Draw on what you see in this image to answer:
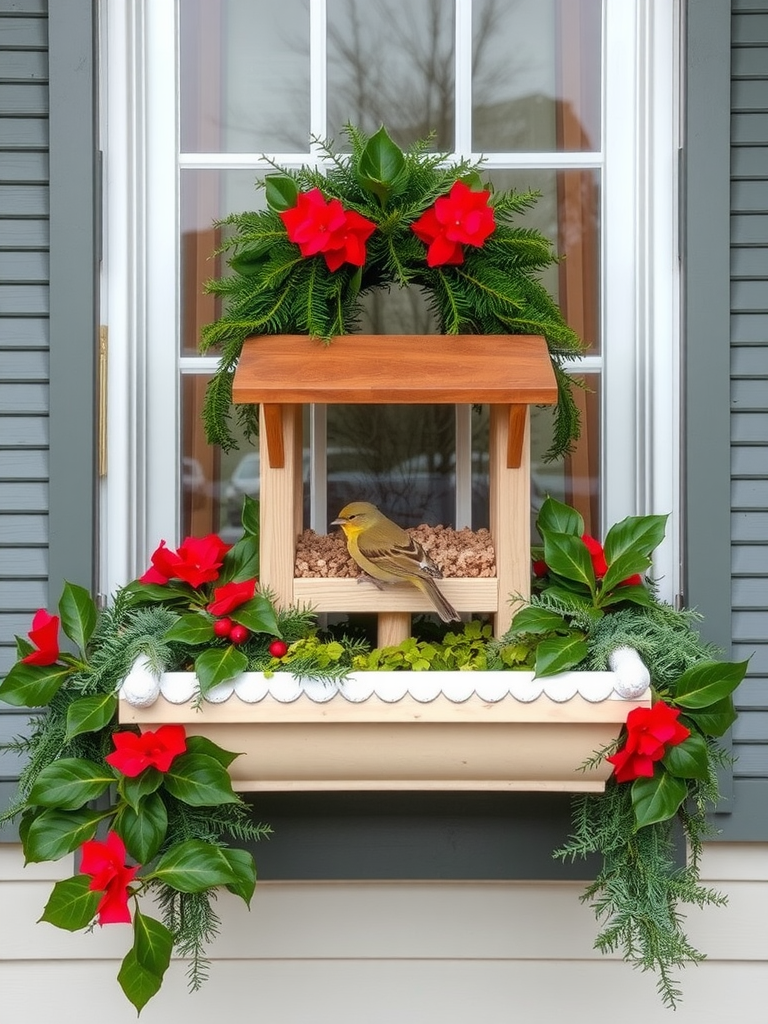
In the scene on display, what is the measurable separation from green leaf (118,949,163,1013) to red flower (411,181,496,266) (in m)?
1.03

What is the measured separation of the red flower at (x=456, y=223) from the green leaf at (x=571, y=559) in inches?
17.2

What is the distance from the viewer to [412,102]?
6.02 ft

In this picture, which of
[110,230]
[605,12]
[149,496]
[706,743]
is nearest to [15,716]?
[149,496]

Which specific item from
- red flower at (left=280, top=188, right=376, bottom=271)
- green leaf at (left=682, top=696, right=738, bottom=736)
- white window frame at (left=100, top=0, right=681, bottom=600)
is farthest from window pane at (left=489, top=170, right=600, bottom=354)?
green leaf at (left=682, top=696, right=738, bottom=736)

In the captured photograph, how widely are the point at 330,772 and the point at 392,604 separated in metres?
0.25

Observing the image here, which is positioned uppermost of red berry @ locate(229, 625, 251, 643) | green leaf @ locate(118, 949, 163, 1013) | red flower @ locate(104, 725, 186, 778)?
red berry @ locate(229, 625, 251, 643)

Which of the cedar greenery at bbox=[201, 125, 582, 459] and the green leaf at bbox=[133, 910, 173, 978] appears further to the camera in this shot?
the cedar greenery at bbox=[201, 125, 582, 459]

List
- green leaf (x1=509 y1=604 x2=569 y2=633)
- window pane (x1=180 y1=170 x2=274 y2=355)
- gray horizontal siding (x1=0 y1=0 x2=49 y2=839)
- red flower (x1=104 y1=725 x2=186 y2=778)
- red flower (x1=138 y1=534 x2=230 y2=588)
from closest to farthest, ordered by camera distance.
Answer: red flower (x1=104 y1=725 x2=186 y2=778)
green leaf (x1=509 y1=604 x2=569 y2=633)
red flower (x1=138 y1=534 x2=230 y2=588)
gray horizontal siding (x1=0 y1=0 x2=49 y2=839)
window pane (x1=180 y1=170 x2=274 y2=355)

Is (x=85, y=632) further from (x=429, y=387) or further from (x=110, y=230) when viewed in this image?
(x=110, y=230)

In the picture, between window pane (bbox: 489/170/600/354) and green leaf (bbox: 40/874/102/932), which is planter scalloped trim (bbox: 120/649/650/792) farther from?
window pane (bbox: 489/170/600/354)

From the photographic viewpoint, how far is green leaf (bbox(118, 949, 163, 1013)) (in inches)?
50.5

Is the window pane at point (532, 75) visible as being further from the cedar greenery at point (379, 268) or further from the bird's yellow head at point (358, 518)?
the bird's yellow head at point (358, 518)

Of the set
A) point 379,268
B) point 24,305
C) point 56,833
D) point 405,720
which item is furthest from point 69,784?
point 379,268

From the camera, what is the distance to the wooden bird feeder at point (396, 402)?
1358mm
